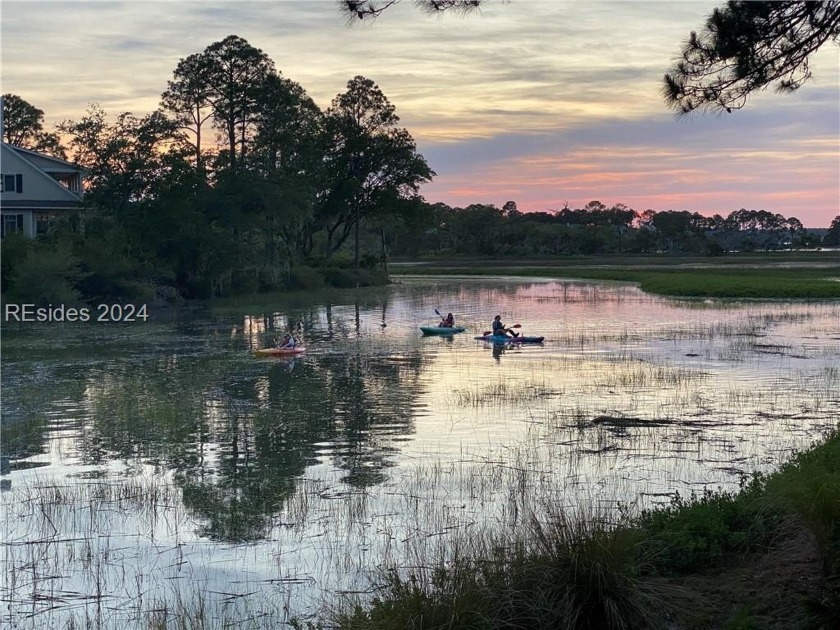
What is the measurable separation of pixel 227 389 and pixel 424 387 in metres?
4.38

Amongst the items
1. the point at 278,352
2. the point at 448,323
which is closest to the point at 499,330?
the point at 448,323

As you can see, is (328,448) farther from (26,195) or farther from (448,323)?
(26,195)

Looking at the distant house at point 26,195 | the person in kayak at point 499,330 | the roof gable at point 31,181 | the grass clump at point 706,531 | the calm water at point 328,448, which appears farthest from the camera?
the roof gable at point 31,181

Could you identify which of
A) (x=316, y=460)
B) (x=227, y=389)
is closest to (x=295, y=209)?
(x=227, y=389)

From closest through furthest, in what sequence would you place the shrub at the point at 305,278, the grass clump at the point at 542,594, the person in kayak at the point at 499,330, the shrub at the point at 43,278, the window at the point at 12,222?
the grass clump at the point at 542,594 < the person in kayak at the point at 499,330 < the shrub at the point at 43,278 < the window at the point at 12,222 < the shrub at the point at 305,278

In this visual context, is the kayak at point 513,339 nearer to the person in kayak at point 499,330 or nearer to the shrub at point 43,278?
the person in kayak at point 499,330

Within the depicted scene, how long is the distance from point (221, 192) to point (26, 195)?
11254 mm

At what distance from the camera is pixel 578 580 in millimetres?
6723

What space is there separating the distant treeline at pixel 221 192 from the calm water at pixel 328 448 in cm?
1399

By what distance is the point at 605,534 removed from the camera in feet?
22.7

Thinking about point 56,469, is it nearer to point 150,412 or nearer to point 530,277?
point 150,412

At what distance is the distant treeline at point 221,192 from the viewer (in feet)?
148

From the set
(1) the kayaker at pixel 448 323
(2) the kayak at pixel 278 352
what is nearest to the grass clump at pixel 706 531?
(2) the kayak at pixel 278 352

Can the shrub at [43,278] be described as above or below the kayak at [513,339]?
above
